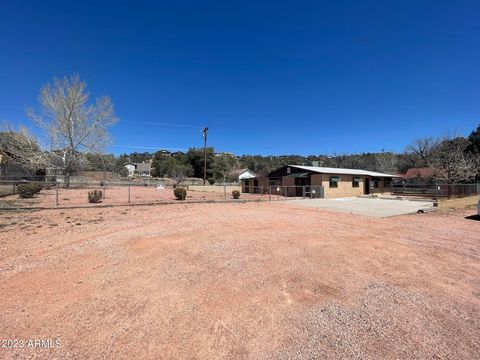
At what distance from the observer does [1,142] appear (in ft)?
121

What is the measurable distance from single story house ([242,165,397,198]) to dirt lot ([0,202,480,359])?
21267 millimetres

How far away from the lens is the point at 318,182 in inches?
1224

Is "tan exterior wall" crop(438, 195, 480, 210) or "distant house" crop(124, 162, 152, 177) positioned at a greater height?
"distant house" crop(124, 162, 152, 177)

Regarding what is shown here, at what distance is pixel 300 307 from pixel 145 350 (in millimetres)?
2104

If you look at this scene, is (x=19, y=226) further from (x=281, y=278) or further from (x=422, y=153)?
(x=422, y=153)

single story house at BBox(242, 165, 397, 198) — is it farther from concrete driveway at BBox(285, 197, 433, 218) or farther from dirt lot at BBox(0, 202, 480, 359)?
dirt lot at BBox(0, 202, 480, 359)

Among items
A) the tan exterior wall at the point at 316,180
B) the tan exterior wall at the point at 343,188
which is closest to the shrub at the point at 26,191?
the tan exterior wall at the point at 316,180

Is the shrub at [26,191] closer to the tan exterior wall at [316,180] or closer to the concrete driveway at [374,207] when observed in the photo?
the concrete driveway at [374,207]

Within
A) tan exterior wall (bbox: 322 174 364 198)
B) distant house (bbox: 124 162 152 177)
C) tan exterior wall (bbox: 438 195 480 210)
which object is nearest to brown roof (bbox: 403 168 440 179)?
tan exterior wall (bbox: 322 174 364 198)

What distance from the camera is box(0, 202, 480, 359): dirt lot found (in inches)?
126

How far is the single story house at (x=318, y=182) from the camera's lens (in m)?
31.1

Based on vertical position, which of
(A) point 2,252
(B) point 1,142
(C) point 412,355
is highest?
(B) point 1,142

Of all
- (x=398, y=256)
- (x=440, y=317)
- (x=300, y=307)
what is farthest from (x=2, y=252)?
(x=398, y=256)

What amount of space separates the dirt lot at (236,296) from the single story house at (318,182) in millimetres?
21267
